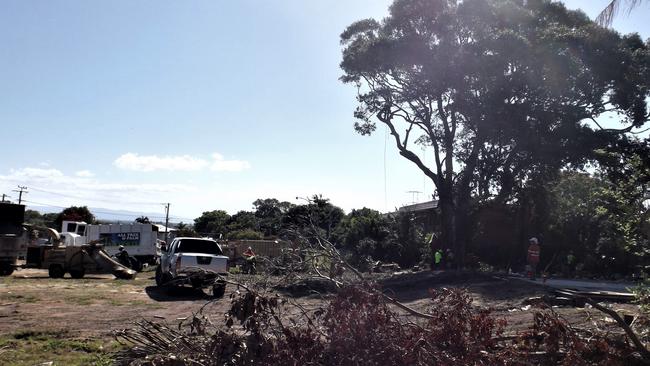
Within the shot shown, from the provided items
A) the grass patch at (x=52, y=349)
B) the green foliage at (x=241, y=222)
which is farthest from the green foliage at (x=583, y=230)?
the green foliage at (x=241, y=222)

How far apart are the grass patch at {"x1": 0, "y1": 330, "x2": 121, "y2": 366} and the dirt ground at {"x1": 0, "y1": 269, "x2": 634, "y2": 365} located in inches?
2.8

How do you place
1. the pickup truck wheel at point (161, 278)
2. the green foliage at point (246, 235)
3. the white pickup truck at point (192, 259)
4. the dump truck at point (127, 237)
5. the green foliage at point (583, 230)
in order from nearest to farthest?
the white pickup truck at point (192, 259)
the pickup truck wheel at point (161, 278)
the green foliage at point (583, 230)
the dump truck at point (127, 237)
the green foliage at point (246, 235)

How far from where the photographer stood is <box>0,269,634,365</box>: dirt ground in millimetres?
11266

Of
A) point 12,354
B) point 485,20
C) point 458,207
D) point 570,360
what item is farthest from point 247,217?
point 570,360

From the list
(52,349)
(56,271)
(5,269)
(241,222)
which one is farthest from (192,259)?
(241,222)

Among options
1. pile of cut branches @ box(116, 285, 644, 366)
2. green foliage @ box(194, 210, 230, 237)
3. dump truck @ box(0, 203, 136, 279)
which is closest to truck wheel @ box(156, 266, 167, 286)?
dump truck @ box(0, 203, 136, 279)

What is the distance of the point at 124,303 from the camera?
650 inches

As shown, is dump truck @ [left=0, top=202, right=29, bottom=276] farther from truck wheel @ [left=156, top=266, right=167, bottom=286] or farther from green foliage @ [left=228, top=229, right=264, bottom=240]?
green foliage @ [left=228, top=229, right=264, bottom=240]

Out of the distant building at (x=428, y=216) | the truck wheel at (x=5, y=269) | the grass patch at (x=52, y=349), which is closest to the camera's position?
the grass patch at (x=52, y=349)

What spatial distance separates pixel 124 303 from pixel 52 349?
277 inches

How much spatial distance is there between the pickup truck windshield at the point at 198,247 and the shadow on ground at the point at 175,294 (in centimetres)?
133

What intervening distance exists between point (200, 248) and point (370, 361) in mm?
14932

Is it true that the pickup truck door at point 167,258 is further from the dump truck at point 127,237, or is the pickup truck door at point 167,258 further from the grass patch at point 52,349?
the dump truck at point 127,237

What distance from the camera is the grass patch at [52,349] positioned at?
880 centimetres
